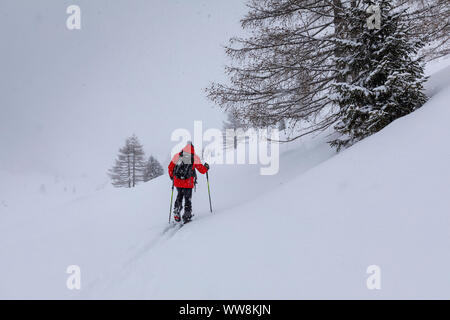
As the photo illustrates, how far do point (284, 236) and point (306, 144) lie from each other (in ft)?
21.2

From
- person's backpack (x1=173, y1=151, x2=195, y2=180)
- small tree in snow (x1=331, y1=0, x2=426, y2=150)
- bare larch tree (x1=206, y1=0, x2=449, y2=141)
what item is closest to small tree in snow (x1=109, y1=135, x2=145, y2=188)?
bare larch tree (x1=206, y1=0, x2=449, y2=141)

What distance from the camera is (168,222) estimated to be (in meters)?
6.23

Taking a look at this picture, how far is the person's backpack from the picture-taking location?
19.2ft

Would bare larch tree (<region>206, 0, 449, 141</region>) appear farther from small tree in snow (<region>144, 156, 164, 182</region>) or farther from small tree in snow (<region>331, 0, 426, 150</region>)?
small tree in snow (<region>144, 156, 164, 182</region>)

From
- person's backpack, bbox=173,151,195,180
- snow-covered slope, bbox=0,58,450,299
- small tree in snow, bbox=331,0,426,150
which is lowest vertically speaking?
snow-covered slope, bbox=0,58,450,299

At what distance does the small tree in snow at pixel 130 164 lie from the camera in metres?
28.5

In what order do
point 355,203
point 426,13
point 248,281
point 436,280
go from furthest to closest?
point 426,13
point 355,203
point 248,281
point 436,280

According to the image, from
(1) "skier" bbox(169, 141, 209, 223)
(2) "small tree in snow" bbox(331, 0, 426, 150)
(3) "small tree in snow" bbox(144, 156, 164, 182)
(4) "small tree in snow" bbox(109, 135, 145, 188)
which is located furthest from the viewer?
(4) "small tree in snow" bbox(109, 135, 145, 188)

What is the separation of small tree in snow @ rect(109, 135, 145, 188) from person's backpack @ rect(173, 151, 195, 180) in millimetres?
24864

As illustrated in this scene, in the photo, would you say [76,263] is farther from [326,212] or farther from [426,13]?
[426,13]

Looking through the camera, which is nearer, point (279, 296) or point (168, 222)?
point (279, 296)

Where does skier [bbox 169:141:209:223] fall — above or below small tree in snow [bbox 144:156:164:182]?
below
